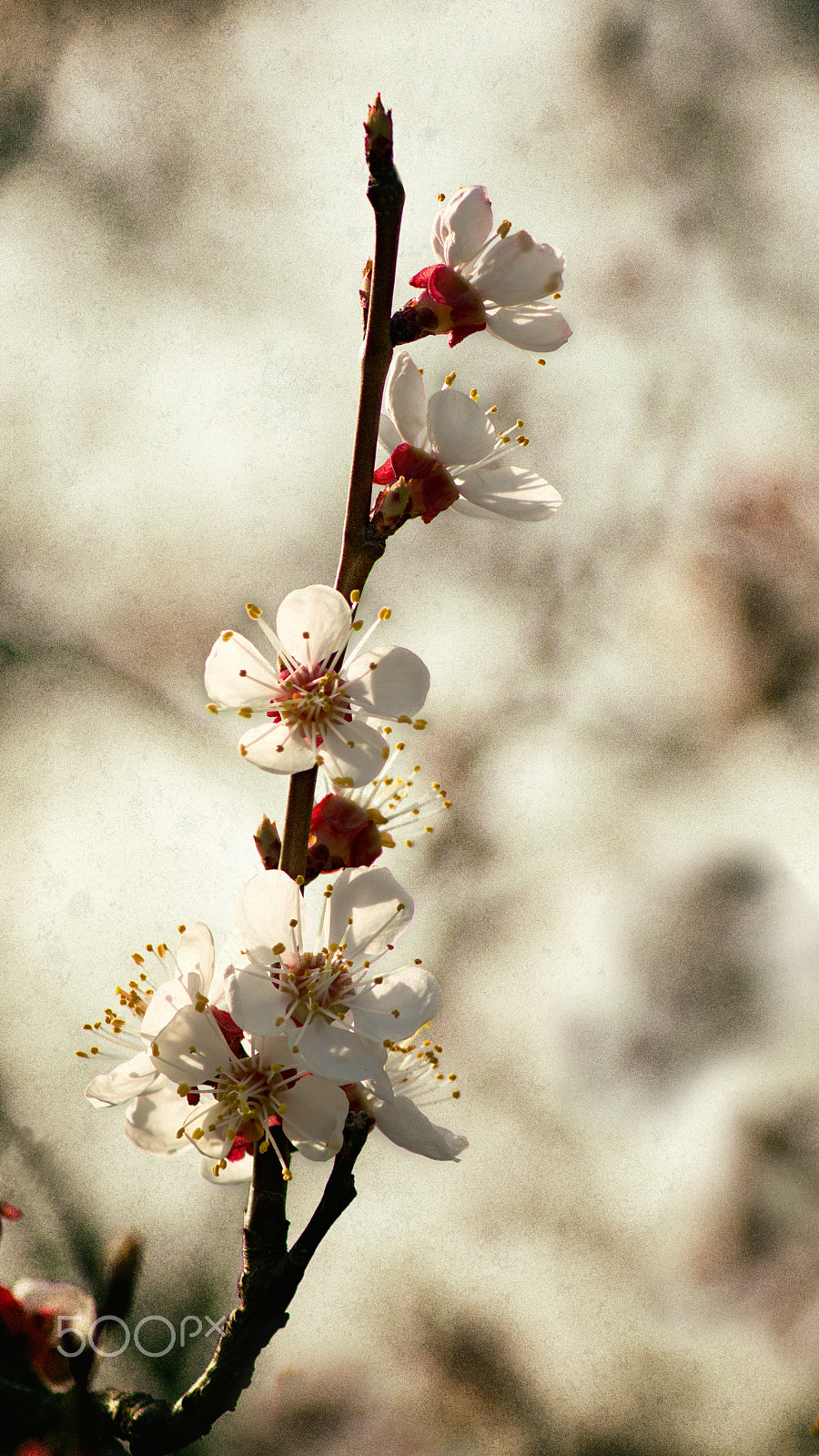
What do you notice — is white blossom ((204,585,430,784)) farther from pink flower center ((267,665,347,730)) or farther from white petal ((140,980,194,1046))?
white petal ((140,980,194,1046))

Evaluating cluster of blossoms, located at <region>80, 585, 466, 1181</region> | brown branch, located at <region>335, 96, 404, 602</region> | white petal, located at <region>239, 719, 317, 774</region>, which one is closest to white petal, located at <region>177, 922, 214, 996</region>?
cluster of blossoms, located at <region>80, 585, 466, 1181</region>

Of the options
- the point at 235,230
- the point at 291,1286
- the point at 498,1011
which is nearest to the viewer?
the point at 291,1286

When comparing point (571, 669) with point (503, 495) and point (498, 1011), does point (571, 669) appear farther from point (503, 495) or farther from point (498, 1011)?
point (503, 495)

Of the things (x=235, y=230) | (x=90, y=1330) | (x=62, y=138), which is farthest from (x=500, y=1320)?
(x=62, y=138)

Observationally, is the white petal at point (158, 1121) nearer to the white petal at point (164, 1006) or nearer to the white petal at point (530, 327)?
the white petal at point (164, 1006)

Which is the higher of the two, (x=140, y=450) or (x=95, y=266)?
(x=95, y=266)

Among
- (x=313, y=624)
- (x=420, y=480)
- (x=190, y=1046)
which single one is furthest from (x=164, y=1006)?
(x=420, y=480)

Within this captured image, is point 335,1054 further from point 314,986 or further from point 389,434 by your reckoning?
point 389,434
